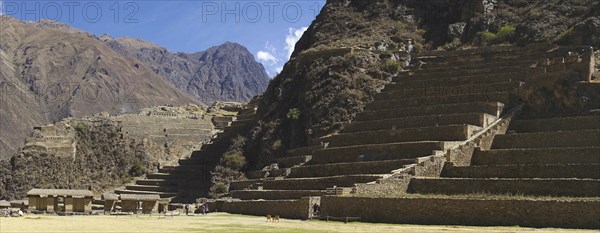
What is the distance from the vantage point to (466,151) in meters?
41.9

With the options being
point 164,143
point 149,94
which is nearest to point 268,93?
point 164,143

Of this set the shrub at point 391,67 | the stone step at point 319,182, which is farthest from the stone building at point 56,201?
the shrub at point 391,67

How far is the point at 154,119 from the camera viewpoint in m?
82.6

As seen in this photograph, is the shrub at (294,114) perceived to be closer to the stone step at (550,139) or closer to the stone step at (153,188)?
the stone step at (153,188)

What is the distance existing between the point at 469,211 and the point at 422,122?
48.7 feet

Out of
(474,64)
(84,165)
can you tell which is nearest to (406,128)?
(474,64)

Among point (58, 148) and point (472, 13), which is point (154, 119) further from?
point (472, 13)

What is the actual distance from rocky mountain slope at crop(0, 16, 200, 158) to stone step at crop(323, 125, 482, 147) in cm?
9075

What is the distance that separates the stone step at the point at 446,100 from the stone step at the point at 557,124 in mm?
3020

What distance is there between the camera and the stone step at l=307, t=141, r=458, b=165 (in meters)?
42.8

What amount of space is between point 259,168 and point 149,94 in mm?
112482

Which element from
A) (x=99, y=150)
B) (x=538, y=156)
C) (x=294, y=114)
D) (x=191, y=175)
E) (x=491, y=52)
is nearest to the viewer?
(x=538, y=156)

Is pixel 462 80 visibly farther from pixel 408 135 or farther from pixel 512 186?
pixel 512 186

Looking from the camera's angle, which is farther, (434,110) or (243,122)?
(243,122)
